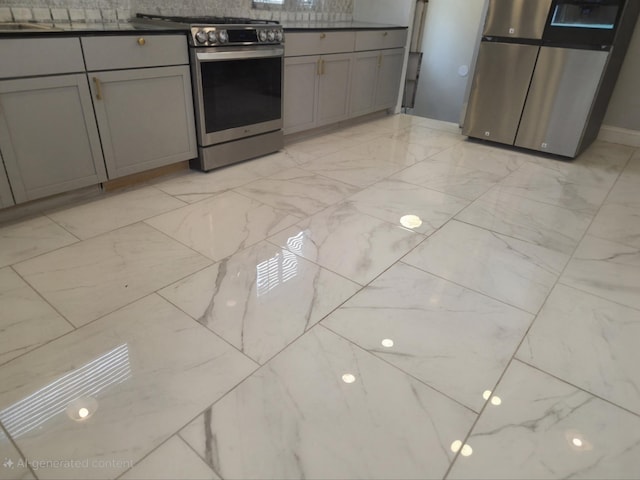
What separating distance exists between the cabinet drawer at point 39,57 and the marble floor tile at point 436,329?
1.75m

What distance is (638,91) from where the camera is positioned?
3836 mm

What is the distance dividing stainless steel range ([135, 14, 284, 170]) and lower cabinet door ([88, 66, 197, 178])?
10 centimetres

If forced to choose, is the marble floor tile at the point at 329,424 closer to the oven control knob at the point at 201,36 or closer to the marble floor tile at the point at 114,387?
the marble floor tile at the point at 114,387

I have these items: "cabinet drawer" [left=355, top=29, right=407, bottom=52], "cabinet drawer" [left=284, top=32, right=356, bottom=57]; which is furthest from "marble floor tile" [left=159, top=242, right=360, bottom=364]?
"cabinet drawer" [left=355, top=29, right=407, bottom=52]

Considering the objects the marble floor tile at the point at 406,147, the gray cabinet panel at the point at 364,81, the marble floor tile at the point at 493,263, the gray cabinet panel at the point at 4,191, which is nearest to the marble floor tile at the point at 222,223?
the gray cabinet panel at the point at 4,191

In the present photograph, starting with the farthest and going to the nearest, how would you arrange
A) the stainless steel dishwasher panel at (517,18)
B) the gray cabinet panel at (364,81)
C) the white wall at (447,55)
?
1. the white wall at (447,55)
2. the gray cabinet panel at (364,81)
3. the stainless steel dishwasher panel at (517,18)

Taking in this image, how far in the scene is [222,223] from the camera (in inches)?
88.6

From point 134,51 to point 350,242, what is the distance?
154 centimetres

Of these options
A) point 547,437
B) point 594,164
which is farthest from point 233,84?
point 594,164

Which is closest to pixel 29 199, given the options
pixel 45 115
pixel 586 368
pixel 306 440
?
pixel 45 115

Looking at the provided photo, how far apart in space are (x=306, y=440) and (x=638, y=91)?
4.42 meters

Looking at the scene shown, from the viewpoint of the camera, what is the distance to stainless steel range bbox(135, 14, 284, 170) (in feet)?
8.34

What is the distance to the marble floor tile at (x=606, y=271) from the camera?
1.87 metres

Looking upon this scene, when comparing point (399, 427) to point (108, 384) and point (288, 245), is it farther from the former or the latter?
point (288, 245)
